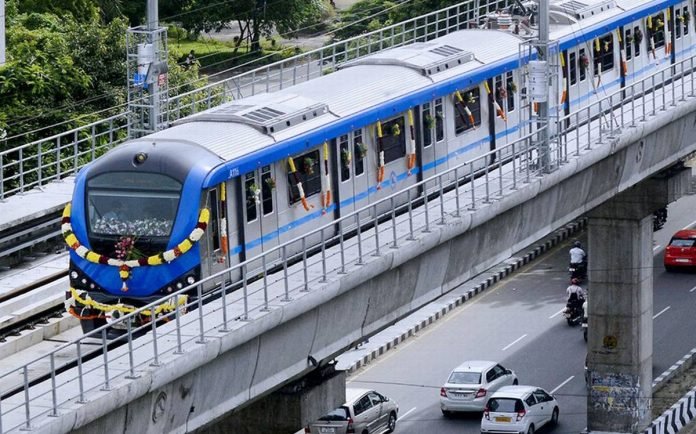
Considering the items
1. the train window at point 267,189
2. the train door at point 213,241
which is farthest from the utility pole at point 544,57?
the train door at point 213,241

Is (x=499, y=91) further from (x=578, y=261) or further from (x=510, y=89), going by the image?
(x=578, y=261)

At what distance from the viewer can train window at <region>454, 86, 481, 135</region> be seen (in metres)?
35.8

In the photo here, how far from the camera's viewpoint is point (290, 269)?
28.9 meters

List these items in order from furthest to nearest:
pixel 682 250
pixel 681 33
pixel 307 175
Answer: pixel 682 250 → pixel 681 33 → pixel 307 175

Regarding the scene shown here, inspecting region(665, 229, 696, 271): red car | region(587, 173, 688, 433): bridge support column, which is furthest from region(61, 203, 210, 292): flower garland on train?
region(665, 229, 696, 271): red car

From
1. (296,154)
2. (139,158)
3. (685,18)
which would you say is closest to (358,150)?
(296,154)

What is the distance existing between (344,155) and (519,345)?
1739 centimetres

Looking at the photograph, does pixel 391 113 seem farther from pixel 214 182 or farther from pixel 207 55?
pixel 207 55

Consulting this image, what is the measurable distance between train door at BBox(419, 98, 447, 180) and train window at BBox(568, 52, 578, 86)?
5.92 metres

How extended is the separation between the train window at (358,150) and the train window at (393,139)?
2.64 feet

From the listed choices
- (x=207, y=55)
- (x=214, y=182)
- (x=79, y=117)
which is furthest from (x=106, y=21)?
(x=214, y=182)

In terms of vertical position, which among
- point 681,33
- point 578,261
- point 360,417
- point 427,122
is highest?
point 427,122

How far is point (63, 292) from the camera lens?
101ft

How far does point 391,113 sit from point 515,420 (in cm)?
1026
